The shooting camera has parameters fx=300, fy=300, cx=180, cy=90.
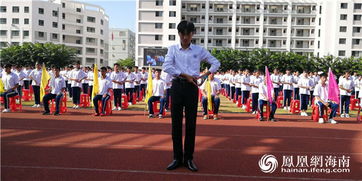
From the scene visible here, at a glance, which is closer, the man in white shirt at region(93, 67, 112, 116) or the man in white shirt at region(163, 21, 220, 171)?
the man in white shirt at region(163, 21, 220, 171)

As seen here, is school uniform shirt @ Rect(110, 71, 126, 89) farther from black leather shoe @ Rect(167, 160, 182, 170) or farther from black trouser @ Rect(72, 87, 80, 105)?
black leather shoe @ Rect(167, 160, 182, 170)

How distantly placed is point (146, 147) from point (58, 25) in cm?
6150

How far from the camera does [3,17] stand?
2213 inches

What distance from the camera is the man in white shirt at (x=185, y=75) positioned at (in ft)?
14.4

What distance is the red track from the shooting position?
14.7 feet

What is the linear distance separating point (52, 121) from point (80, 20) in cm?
6125

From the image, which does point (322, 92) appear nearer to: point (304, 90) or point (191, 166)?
point (304, 90)

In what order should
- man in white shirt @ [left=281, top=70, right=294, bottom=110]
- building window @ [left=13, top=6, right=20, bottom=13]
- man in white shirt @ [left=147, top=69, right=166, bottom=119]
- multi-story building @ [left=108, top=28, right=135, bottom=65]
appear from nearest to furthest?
1. man in white shirt @ [left=147, top=69, right=166, bottom=119]
2. man in white shirt @ [left=281, top=70, right=294, bottom=110]
3. building window @ [left=13, top=6, right=20, bottom=13]
4. multi-story building @ [left=108, top=28, right=135, bottom=65]

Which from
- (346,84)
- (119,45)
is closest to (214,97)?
→ (346,84)

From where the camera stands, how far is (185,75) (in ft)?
14.1

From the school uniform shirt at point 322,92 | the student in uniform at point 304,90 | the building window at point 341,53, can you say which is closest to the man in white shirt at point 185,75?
the school uniform shirt at point 322,92

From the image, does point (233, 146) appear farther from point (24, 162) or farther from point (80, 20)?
point (80, 20)

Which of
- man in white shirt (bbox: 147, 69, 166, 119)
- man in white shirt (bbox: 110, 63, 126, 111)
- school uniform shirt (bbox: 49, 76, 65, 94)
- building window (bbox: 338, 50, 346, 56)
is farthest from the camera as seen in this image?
building window (bbox: 338, 50, 346, 56)

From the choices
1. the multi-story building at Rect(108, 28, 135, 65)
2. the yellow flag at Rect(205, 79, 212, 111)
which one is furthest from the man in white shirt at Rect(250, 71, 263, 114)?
the multi-story building at Rect(108, 28, 135, 65)
